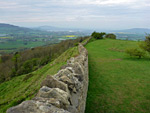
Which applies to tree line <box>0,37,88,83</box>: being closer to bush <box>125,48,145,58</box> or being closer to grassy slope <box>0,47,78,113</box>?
grassy slope <box>0,47,78,113</box>

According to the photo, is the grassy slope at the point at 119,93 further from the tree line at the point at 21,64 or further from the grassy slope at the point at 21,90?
the tree line at the point at 21,64

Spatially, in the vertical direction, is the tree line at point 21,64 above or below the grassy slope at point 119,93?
below

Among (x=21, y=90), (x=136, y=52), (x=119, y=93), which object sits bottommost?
(x=21, y=90)

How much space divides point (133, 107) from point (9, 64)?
141 ft

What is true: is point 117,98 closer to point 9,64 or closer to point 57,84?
point 57,84

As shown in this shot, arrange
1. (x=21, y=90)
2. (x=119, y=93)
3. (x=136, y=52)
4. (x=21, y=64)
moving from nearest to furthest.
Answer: (x=119, y=93) → (x=21, y=90) → (x=136, y=52) → (x=21, y=64)

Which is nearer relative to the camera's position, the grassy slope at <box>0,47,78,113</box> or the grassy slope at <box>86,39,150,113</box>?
the grassy slope at <box>0,47,78,113</box>

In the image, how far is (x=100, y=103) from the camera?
27.7ft

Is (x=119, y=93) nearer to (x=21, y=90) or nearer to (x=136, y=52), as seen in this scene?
(x=21, y=90)

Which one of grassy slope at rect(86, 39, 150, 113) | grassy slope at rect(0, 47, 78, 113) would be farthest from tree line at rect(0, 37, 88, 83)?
grassy slope at rect(86, 39, 150, 113)

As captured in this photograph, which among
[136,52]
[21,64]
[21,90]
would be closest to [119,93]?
[21,90]

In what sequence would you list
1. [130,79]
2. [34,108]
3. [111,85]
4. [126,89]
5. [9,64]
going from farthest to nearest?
1. [9,64]
2. [130,79]
3. [111,85]
4. [126,89]
5. [34,108]

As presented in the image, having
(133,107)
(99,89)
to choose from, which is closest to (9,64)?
(99,89)

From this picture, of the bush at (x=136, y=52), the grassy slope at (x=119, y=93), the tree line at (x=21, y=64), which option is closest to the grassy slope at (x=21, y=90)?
the grassy slope at (x=119, y=93)
